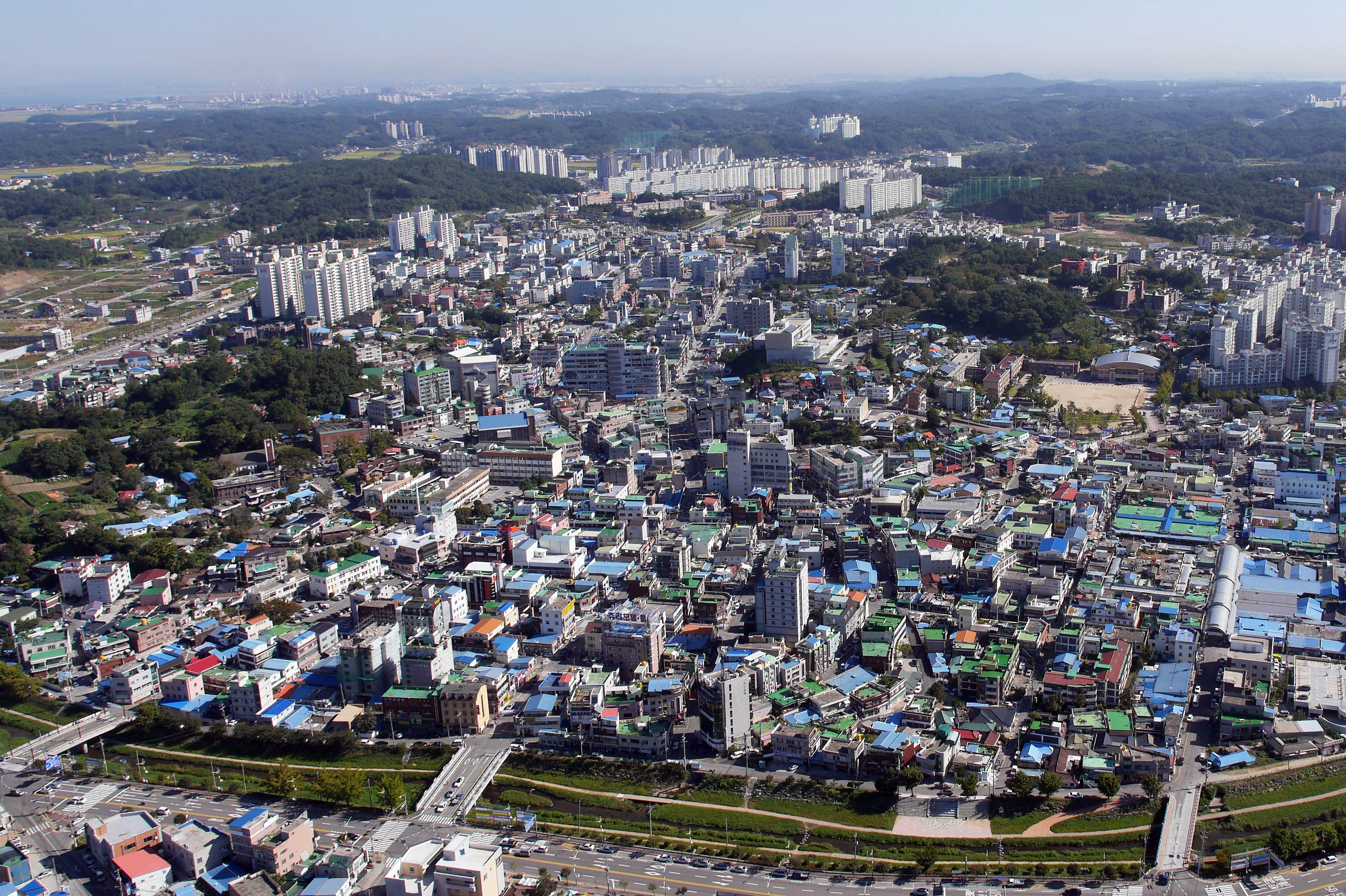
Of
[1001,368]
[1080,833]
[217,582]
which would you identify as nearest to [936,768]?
[1080,833]

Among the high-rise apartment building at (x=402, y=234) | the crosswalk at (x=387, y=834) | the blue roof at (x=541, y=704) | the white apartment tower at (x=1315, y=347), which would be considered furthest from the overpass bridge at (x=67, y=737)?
the high-rise apartment building at (x=402, y=234)

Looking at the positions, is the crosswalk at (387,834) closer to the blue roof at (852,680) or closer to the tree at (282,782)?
the tree at (282,782)

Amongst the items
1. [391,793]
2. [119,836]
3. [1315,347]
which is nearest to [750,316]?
[1315,347]

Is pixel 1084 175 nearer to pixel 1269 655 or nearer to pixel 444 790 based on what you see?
pixel 1269 655

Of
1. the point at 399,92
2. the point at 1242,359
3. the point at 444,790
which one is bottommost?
the point at 444,790

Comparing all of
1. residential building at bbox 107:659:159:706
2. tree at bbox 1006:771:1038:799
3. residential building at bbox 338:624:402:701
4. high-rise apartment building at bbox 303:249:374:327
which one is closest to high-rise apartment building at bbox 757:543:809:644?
tree at bbox 1006:771:1038:799

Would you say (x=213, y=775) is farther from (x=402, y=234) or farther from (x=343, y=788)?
(x=402, y=234)
